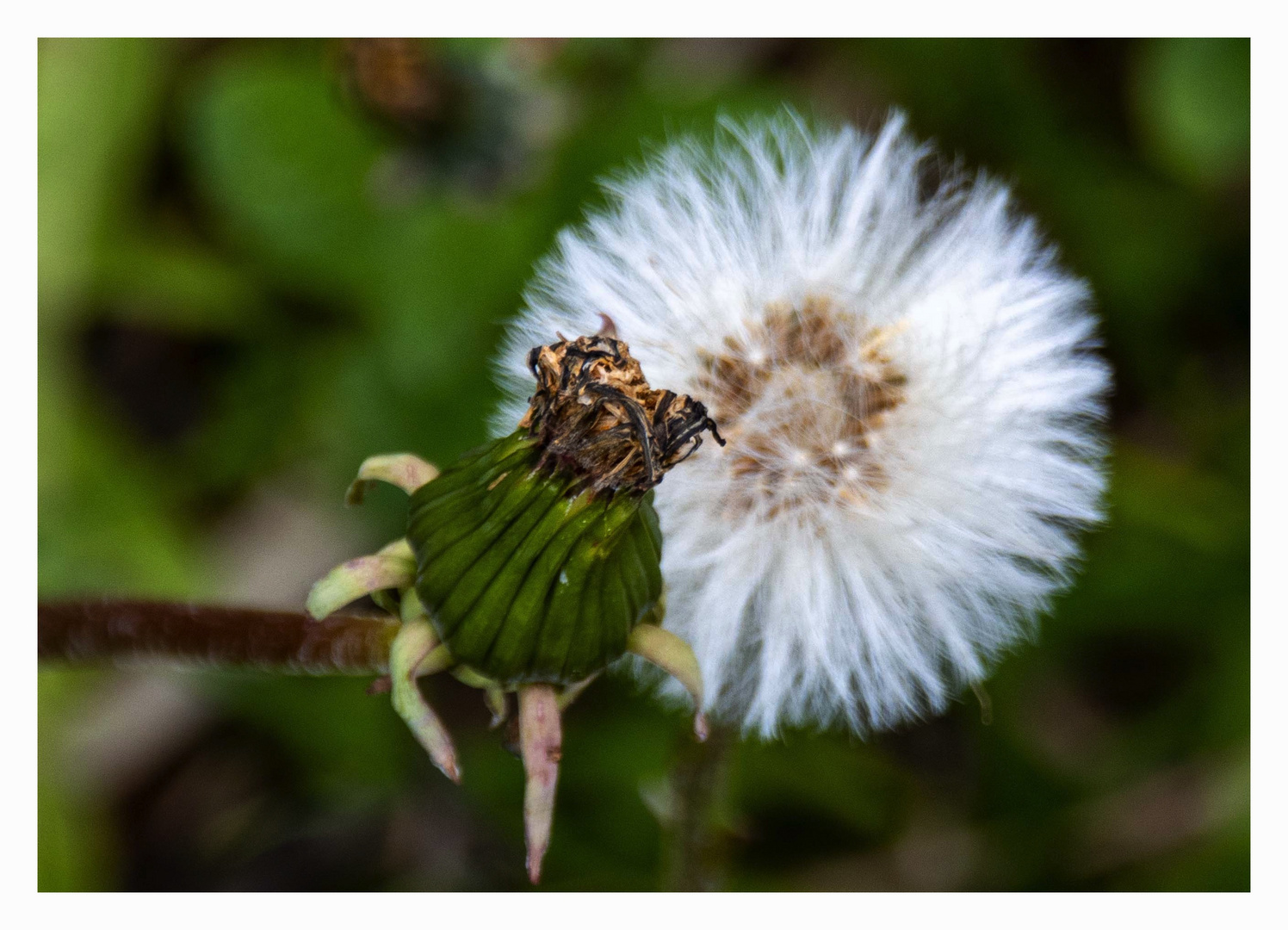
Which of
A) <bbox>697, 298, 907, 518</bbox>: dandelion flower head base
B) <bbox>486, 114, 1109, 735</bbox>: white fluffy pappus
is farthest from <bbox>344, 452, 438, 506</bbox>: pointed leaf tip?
<bbox>697, 298, 907, 518</bbox>: dandelion flower head base

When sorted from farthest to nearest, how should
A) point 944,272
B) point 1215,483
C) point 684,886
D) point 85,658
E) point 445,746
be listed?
point 1215,483, point 684,886, point 944,272, point 85,658, point 445,746

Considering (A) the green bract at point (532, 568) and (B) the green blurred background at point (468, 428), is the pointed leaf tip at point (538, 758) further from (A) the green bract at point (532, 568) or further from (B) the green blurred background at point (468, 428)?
(B) the green blurred background at point (468, 428)

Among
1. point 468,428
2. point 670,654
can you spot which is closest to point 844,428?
point 670,654

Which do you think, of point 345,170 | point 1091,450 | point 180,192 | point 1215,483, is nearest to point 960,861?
point 1215,483

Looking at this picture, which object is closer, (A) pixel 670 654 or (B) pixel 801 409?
(A) pixel 670 654

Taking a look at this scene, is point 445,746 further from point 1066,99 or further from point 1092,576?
point 1066,99

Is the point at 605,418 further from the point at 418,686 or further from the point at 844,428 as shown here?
the point at 844,428

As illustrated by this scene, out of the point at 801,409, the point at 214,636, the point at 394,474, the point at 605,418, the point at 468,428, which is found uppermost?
the point at 801,409

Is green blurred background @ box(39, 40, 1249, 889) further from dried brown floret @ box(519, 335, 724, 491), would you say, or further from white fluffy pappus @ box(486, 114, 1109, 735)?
dried brown floret @ box(519, 335, 724, 491)

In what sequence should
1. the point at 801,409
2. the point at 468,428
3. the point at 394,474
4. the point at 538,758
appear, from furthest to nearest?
the point at 468,428 < the point at 801,409 < the point at 394,474 < the point at 538,758
